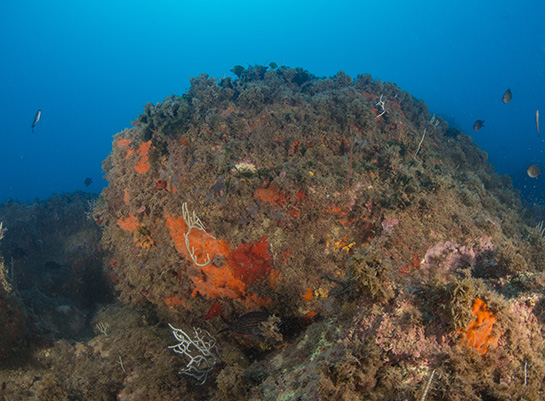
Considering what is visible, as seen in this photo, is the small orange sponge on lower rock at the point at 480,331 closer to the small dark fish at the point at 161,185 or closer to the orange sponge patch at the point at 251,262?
the orange sponge patch at the point at 251,262

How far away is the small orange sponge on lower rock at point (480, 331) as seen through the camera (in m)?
2.01

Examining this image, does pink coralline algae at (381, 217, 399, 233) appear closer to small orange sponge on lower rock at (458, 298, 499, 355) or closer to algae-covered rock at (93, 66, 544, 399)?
algae-covered rock at (93, 66, 544, 399)

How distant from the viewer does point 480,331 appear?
2.02 meters

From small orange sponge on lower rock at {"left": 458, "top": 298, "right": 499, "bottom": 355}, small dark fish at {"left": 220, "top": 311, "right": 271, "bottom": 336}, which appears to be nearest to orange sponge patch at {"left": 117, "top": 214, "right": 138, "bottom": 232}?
small dark fish at {"left": 220, "top": 311, "right": 271, "bottom": 336}

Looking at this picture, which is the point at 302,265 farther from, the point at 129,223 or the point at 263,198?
the point at 129,223

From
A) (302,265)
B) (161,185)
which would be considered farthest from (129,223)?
(302,265)

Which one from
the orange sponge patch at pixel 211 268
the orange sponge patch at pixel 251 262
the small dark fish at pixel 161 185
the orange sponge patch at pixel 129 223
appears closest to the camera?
the orange sponge patch at pixel 251 262

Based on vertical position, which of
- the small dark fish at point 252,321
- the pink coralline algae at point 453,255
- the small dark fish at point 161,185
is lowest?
the small dark fish at point 252,321

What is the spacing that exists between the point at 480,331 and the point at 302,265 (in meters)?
2.66

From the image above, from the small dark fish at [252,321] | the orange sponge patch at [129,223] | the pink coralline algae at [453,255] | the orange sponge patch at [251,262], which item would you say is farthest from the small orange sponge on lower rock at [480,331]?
the orange sponge patch at [129,223]

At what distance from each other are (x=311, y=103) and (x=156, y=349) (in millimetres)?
6304

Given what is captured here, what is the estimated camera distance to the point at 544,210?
34.8 feet

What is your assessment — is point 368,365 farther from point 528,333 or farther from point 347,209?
point 347,209

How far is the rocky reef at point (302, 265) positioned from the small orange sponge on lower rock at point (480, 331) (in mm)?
14
